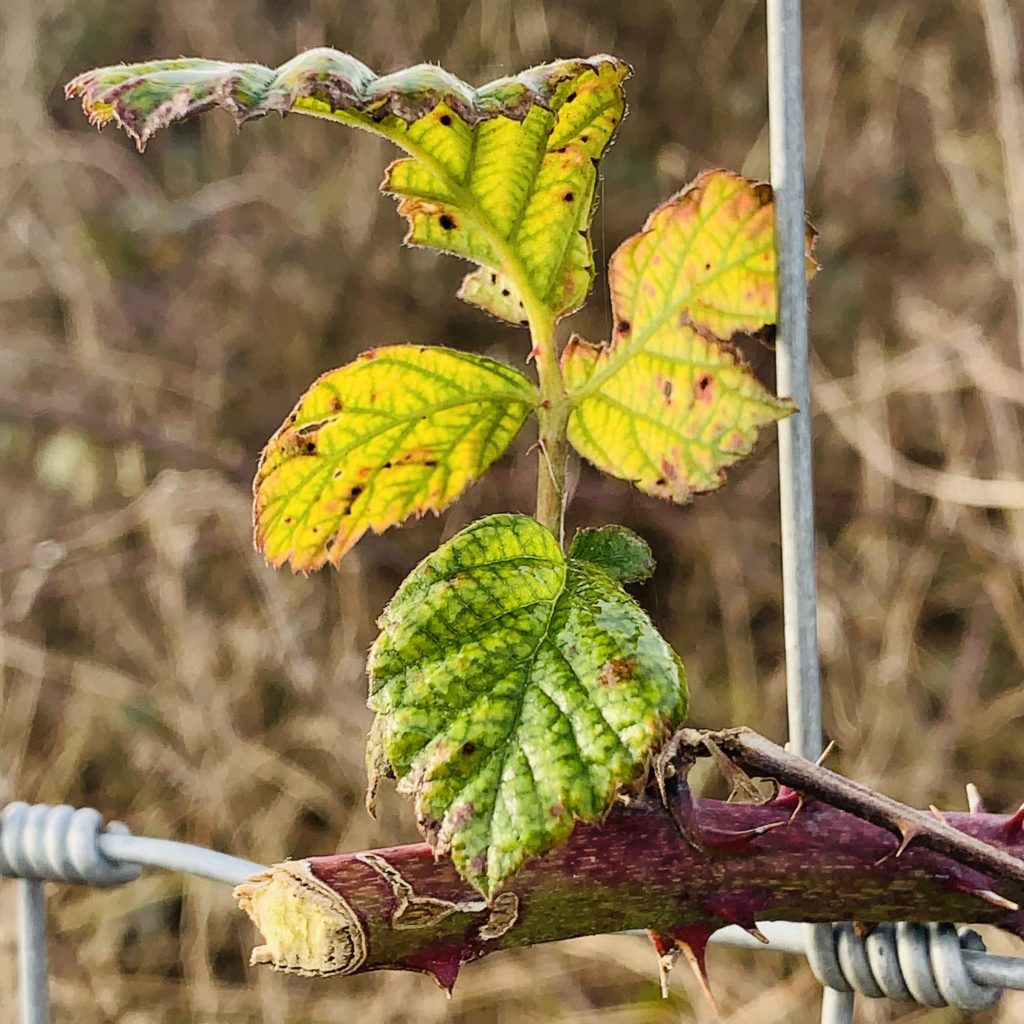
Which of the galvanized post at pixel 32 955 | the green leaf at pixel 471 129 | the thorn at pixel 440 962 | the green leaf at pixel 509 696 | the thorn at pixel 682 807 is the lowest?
the galvanized post at pixel 32 955

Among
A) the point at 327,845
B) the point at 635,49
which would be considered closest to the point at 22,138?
the point at 635,49

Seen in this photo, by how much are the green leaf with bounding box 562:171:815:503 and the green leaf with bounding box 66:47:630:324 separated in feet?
0.08

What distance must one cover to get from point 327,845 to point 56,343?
49.8 inches

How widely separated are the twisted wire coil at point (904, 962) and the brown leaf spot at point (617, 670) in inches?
6.5

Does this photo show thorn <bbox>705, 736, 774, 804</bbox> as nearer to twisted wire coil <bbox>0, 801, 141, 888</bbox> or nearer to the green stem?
the green stem

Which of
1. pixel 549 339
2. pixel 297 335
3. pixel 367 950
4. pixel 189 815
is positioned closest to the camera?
pixel 367 950

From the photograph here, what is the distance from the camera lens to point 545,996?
2.18 m

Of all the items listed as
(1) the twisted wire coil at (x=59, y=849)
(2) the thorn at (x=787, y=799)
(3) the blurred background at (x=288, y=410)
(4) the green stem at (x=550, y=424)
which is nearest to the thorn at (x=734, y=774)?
(2) the thorn at (x=787, y=799)

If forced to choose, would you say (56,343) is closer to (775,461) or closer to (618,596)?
(775,461)

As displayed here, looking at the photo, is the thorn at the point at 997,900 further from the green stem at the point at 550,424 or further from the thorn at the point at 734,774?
the green stem at the point at 550,424

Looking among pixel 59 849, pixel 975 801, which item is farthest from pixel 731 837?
pixel 59 849

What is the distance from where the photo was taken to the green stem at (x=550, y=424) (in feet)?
1.51

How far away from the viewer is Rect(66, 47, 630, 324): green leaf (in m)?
0.37

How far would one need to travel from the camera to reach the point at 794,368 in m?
0.45
